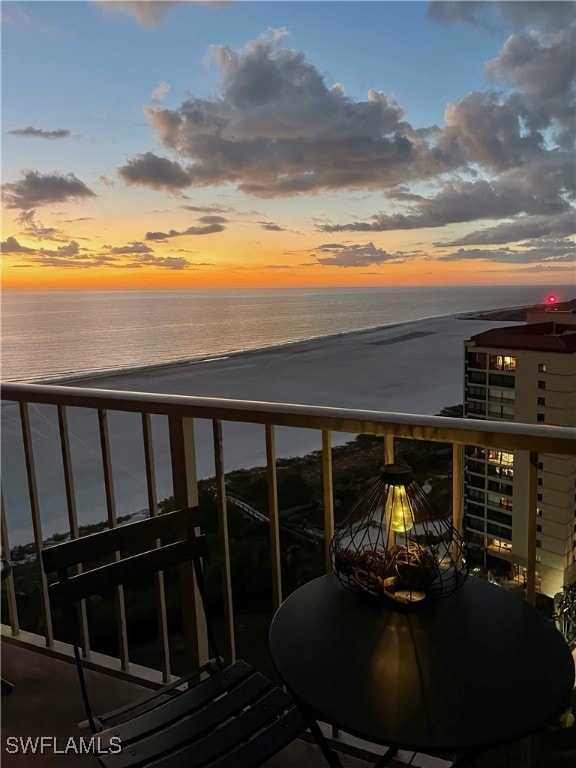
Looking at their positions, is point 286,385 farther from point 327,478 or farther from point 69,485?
point 327,478

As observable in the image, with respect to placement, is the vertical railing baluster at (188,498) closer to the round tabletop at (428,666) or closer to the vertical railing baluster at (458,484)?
the round tabletop at (428,666)

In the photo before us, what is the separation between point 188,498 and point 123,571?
463 mm

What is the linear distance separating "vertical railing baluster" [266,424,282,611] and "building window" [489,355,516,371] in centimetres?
689

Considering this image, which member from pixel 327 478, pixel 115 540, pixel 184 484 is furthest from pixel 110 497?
pixel 327 478

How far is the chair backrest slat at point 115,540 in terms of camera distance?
4.26 feet

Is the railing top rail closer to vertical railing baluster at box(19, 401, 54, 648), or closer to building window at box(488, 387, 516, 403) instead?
Result: vertical railing baluster at box(19, 401, 54, 648)

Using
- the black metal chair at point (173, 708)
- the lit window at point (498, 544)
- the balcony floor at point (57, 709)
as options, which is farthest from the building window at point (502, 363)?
the black metal chair at point (173, 708)

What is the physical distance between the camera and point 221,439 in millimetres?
1760

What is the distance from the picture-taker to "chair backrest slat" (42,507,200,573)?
51.2 inches

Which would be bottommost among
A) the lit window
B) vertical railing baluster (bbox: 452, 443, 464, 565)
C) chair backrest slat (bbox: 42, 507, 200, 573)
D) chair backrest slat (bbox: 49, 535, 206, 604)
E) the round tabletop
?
the lit window

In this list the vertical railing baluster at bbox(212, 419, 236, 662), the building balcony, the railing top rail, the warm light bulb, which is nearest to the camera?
the warm light bulb

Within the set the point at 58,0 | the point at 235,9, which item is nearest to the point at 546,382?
the point at 235,9

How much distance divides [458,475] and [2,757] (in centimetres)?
173

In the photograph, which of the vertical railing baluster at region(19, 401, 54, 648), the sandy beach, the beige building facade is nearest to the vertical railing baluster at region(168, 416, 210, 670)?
the vertical railing baluster at region(19, 401, 54, 648)
